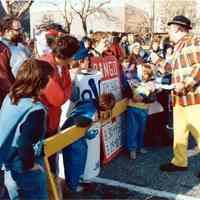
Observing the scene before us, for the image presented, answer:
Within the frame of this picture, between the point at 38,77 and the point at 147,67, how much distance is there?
374 centimetres

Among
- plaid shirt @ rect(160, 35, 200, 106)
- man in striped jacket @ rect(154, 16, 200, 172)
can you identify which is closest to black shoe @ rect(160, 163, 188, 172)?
man in striped jacket @ rect(154, 16, 200, 172)

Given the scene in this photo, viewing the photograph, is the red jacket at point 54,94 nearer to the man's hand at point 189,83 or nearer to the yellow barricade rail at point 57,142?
the yellow barricade rail at point 57,142

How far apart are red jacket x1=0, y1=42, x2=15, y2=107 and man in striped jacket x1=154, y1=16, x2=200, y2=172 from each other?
1.98m

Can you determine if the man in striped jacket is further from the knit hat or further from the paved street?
the knit hat

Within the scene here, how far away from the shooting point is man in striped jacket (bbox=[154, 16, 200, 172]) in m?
5.60

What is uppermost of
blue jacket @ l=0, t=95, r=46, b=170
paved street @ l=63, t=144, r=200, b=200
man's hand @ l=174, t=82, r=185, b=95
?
blue jacket @ l=0, t=95, r=46, b=170

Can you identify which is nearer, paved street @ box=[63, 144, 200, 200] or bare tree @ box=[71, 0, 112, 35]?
paved street @ box=[63, 144, 200, 200]

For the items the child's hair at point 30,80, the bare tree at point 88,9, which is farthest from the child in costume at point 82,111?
the bare tree at point 88,9

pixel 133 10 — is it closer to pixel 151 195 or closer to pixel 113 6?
pixel 113 6

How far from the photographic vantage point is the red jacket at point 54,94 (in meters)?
4.12

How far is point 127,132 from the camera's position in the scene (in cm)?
631

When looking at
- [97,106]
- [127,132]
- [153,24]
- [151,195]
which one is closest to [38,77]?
[97,106]

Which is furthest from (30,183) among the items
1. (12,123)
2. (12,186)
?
(12,123)

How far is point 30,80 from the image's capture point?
10.3ft
